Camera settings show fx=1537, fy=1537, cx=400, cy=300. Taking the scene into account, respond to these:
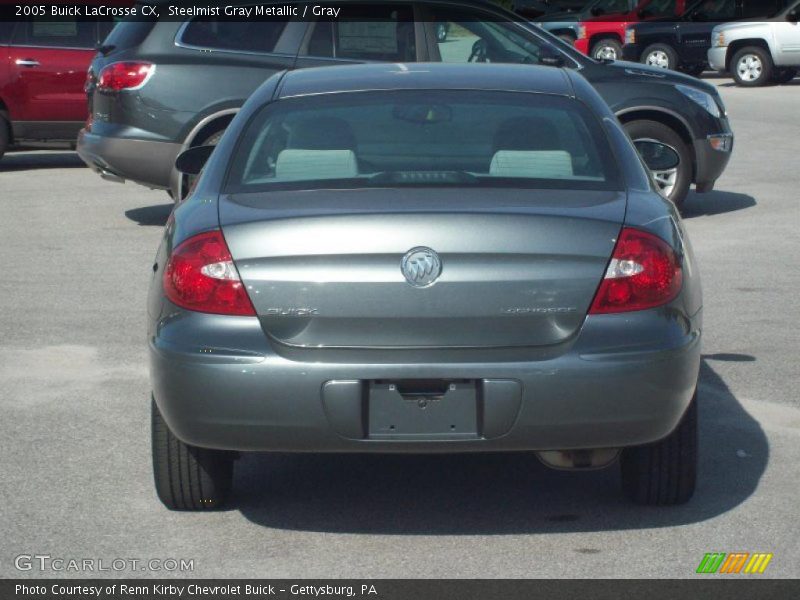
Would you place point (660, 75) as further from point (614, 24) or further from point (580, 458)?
point (614, 24)

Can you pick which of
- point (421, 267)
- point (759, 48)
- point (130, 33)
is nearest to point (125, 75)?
point (130, 33)

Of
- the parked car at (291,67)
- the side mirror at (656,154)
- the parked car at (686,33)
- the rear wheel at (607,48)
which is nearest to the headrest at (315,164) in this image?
the side mirror at (656,154)

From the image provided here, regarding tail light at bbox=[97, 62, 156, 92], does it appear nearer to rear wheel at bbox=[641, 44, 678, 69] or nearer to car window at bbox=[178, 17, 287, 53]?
car window at bbox=[178, 17, 287, 53]

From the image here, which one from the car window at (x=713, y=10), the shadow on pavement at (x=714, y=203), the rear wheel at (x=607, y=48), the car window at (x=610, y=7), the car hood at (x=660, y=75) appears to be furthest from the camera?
the car window at (x=610, y=7)

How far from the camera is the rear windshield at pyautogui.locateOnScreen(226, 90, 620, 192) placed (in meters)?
4.81

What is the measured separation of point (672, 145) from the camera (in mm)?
11938

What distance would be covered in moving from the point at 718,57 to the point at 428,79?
24.1 meters

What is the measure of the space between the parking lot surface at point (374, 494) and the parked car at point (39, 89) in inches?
309

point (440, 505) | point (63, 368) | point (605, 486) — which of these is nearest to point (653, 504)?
point (605, 486)

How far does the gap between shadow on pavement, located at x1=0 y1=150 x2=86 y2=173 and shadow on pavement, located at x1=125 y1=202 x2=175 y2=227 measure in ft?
12.8

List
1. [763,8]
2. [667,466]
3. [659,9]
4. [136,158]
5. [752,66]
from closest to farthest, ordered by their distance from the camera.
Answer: [667,466] → [136,158] → [752,66] → [763,8] → [659,9]

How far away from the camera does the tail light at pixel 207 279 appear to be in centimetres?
438

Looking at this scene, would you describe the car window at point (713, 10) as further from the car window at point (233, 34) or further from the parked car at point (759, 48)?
the car window at point (233, 34)

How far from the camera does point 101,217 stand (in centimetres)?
1250
